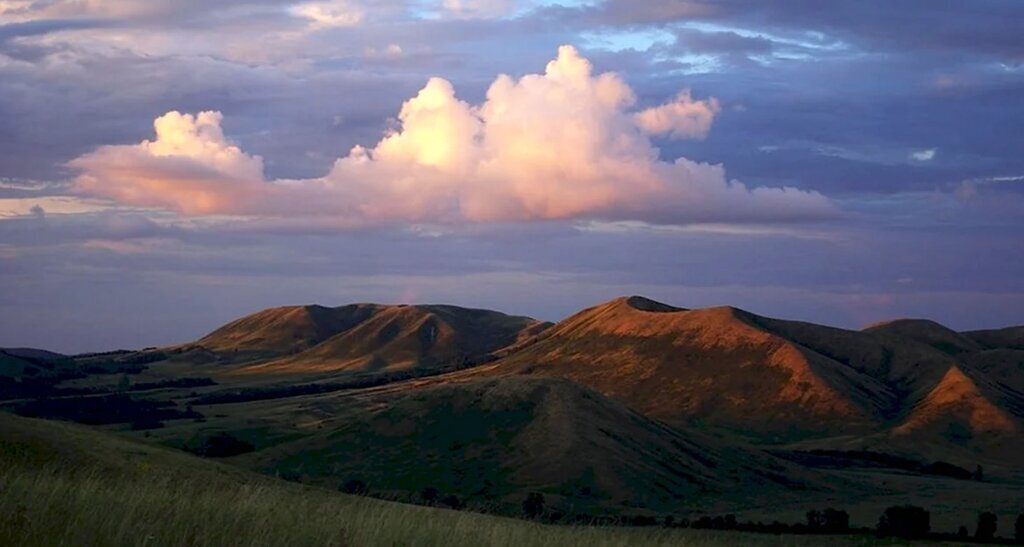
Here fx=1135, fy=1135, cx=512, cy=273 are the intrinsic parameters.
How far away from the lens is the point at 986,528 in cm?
7569

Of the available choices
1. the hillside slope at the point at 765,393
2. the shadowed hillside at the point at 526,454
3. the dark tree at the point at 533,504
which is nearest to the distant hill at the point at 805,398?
the hillside slope at the point at 765,393

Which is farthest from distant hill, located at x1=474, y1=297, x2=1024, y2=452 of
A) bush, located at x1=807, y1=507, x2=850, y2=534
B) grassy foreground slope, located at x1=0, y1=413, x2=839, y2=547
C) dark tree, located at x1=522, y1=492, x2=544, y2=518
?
grassy foreground slope, located at x1=0, y1=413, x2=839, y2=547

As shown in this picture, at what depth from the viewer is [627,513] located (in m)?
95.7

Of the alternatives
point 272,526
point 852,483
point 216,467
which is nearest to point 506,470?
point 852,483

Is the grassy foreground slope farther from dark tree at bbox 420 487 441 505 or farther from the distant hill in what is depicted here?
the distant hill

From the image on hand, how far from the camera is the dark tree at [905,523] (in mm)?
72125

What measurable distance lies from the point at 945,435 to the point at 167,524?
550 ft

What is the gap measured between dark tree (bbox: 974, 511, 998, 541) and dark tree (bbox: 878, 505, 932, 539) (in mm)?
3211

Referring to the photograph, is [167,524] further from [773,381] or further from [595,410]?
[773,381]

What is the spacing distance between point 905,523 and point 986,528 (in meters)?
6.41

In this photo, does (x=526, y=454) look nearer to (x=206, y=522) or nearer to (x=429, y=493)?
(x=429, y=493)

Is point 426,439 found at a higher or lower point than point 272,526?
lower

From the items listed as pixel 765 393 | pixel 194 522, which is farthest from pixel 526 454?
pixel 194 522

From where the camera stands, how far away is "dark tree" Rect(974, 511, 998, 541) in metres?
70.2
